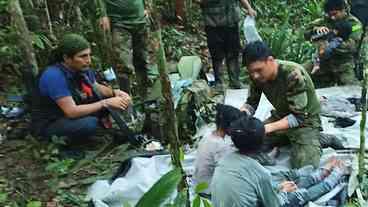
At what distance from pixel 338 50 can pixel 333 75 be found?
0.36 metres

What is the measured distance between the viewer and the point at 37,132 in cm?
521

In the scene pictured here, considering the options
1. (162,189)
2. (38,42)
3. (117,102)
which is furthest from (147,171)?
(38,42)

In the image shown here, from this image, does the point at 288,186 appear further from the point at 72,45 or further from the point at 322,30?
the point at 322,30

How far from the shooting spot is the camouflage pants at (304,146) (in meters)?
4.66

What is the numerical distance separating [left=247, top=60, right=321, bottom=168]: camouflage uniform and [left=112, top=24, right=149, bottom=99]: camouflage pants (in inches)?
64.2

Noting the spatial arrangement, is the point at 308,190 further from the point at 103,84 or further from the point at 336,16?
the point at 336,16

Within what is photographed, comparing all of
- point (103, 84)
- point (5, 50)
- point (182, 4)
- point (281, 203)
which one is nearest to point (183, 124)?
point (103, 84)

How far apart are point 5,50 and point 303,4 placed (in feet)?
18.3

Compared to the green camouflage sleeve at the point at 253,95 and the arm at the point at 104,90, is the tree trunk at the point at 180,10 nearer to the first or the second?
the arm at the point at 104,90

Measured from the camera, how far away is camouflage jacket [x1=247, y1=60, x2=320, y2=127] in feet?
15.2

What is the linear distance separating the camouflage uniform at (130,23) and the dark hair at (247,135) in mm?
2630

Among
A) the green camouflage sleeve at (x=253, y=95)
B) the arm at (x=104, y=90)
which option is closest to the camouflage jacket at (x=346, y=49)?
the green camouflage sleeve at (x=253, y=95)

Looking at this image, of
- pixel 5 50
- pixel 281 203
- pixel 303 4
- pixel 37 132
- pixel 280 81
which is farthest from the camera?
pixel 303 4

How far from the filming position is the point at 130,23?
19.8 ft
